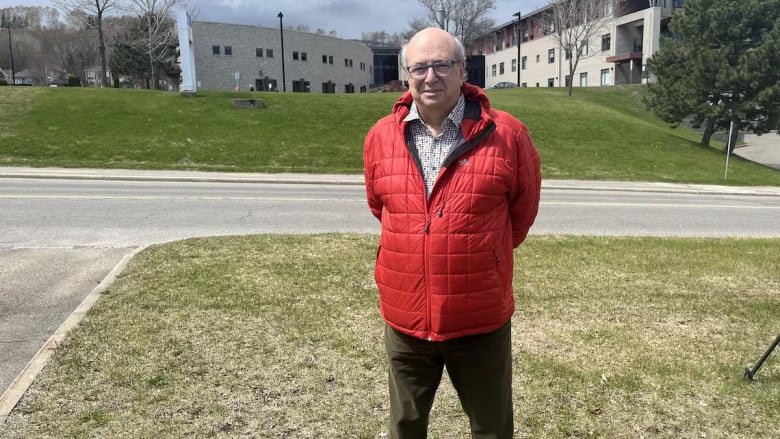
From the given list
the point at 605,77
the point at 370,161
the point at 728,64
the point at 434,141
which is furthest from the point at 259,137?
the point at 605,77

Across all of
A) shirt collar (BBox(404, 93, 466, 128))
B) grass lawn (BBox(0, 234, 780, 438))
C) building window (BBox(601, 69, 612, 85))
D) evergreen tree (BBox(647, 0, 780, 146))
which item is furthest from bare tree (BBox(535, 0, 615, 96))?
shirt collar (BBox(404, 93, 466, 128))

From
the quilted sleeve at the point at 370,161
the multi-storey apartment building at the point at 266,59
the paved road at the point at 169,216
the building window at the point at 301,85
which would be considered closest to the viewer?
the quilted sleeve at the point at 370,161

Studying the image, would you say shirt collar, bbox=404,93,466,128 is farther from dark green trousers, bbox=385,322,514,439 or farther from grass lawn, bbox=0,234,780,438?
grass lawn, bbox=0,234,780,438

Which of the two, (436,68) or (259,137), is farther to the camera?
(259,137)

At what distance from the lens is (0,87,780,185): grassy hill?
20.1m

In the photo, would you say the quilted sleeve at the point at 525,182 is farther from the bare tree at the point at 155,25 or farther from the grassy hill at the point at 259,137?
the bare tree at the point at 155,25

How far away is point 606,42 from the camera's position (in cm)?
5825

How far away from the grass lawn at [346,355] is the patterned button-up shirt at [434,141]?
1684 mm

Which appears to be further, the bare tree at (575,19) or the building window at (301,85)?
the building window at (301,85)

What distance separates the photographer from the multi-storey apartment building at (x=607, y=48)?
53.3 m

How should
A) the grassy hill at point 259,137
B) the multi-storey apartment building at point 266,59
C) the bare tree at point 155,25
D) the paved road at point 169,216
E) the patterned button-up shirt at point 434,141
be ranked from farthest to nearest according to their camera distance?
1. the multi-storey apartment building at point 266,59
2. the bare tree at point 155,25
3. the grassy hill at point 259,137
4. the paved road at point 169,216
5. the patterned button-up shirt at point 434,141

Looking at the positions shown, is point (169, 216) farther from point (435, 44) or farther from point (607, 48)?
point (607, 48)

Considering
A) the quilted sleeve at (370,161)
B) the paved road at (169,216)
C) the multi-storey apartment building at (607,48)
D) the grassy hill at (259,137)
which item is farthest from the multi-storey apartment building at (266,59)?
the quilted sleeve at (370,161)

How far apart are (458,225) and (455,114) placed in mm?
483
